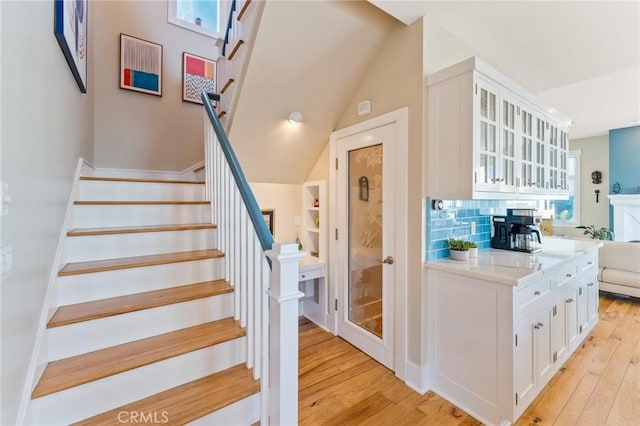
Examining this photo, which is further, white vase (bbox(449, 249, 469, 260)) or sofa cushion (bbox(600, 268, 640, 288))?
sofa cushion (bbox(600, 268, 640, 288))

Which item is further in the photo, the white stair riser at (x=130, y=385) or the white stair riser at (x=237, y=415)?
the white stair riser at (x=237, y=415)

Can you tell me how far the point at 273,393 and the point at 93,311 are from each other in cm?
101

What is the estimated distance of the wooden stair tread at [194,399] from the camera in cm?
129

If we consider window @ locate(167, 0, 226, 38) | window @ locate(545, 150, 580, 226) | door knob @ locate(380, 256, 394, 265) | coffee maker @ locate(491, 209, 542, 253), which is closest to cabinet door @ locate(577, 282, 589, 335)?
coffee maker @ locate(491, 209, 542, 253)

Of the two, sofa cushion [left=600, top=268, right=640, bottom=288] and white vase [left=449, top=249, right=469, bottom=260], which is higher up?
white vase [left=449, top=249, right=469, bottom=260]

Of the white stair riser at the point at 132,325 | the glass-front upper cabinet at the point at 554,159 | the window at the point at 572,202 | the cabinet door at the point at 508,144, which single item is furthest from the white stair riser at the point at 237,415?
the window at the point at 572,202

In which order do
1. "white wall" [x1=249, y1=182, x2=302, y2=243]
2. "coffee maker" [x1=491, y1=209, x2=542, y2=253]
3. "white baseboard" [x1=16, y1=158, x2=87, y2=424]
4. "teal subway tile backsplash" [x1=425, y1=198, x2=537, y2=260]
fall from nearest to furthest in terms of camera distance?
"white baseboard" [x1=16, y1=158, x2=87, y2=424] < "teal subway tile backsplash" [x1=425, y1=198, x2=537, y2=260] < "coffee maker" [x1=491, y1=209, x2=542, y2=253] < "white wall" [x1=249, y1=182, x2=302, y2=243]

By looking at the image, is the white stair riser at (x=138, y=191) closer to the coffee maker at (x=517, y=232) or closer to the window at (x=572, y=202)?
the coffee maker at (x=517, y=232)

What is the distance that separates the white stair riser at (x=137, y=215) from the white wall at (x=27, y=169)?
11.5 inches

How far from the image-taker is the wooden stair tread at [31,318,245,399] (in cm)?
123

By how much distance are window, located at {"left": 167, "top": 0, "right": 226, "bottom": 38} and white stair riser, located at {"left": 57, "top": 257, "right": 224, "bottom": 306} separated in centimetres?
340

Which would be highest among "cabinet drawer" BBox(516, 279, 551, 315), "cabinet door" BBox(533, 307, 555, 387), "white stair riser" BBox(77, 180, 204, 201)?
"white stair riser" BBox(77, 180, 204, 201)

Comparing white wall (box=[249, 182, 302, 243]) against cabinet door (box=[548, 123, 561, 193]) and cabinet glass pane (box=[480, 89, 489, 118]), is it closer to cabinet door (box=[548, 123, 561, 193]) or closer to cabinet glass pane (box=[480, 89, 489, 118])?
cabinet glass pane (box=[480, 89, 489, 118])

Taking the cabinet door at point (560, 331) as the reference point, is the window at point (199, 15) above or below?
above
